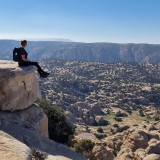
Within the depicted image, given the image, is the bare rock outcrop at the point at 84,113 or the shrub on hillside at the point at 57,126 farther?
the bare rock outcrop at the point at 84,113

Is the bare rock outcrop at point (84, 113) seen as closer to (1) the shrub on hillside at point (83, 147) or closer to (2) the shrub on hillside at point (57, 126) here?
(2) the shrub on hillside at point (57, 126)

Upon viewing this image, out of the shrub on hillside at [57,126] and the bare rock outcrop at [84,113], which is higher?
the shrub on hillside at [57,126]

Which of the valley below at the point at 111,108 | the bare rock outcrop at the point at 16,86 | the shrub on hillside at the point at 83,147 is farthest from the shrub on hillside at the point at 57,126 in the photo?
the bare rock outcrop at the point at 16,86

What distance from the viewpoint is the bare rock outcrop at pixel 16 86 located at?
16.6 meters

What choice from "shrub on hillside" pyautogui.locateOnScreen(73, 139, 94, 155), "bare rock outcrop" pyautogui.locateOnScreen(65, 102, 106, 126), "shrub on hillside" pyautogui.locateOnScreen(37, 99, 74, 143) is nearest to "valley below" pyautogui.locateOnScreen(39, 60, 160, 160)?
"bare rock outcrop" pyautogui.locateOnScreen(65, 102, 106, 126)

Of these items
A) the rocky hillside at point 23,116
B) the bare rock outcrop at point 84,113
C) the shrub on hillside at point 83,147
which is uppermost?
the rocky hillside at point 23,116

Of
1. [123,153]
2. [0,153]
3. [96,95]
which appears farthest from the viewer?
[96,95]

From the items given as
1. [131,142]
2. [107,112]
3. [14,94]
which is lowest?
[107,112]

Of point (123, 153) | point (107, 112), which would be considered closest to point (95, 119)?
point (107, 112)

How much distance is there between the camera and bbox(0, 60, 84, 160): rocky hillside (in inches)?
610

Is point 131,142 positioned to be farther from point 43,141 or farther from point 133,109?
point 133,109

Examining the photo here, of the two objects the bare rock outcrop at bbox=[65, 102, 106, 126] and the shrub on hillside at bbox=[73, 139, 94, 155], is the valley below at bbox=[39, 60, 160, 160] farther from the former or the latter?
the shrub on hillside at bbox=[73, 139, 94, 155]

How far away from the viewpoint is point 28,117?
19281 millimetres

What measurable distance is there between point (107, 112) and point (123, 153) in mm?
69578
